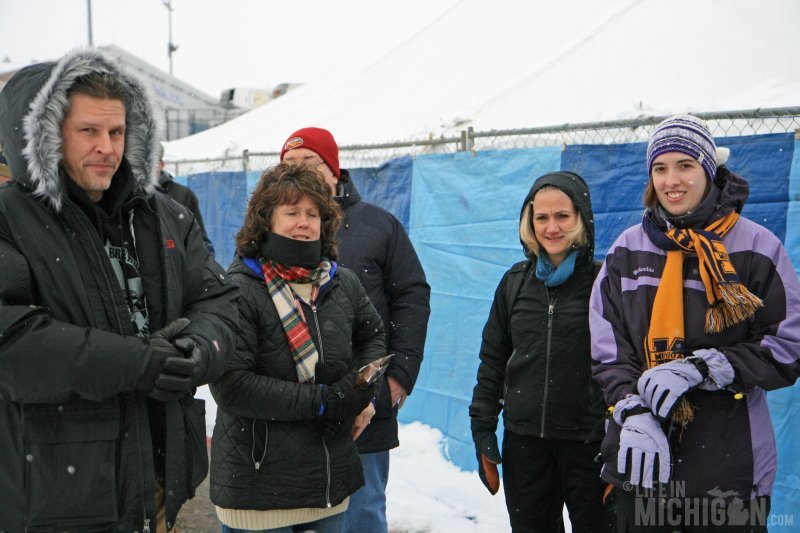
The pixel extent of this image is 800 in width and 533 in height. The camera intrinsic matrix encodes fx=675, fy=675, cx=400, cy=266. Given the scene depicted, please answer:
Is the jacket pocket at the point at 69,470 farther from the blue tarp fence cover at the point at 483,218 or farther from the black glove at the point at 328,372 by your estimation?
the blue tarp fence cover at the point at 483,218

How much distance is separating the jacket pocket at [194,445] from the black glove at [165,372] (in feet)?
0.71

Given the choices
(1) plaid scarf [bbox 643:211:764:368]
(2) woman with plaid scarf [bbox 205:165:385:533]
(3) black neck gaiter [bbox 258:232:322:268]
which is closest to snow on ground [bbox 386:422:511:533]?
(2) woman with plaid scarf [bbox 205:165:385:533]

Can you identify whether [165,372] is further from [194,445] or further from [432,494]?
[432,494]

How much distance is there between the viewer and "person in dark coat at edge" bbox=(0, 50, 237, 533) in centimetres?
185

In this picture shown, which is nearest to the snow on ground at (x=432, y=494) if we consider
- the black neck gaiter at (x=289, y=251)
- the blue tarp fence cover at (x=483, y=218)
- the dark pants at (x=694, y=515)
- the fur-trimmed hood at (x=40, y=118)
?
the blue tarp fence cover at (x=483, y=218)

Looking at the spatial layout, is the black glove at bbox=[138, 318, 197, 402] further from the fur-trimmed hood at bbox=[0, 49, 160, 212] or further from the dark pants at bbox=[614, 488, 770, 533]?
the dark pants at bbox=[614, 488, 770, 533]

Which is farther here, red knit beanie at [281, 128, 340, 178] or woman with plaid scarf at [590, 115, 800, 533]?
red knit beanie at [281, 128, 340, 178]

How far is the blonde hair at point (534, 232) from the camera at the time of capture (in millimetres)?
3090

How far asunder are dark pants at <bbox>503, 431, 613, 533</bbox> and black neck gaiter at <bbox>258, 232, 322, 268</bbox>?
1277mm

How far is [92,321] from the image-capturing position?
196cm

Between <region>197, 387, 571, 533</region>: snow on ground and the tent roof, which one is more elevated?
the tent roof

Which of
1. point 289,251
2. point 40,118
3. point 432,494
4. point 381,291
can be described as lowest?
point 432,494

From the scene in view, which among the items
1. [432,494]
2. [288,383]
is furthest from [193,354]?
[432,494]

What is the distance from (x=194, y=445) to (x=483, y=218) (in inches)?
135
